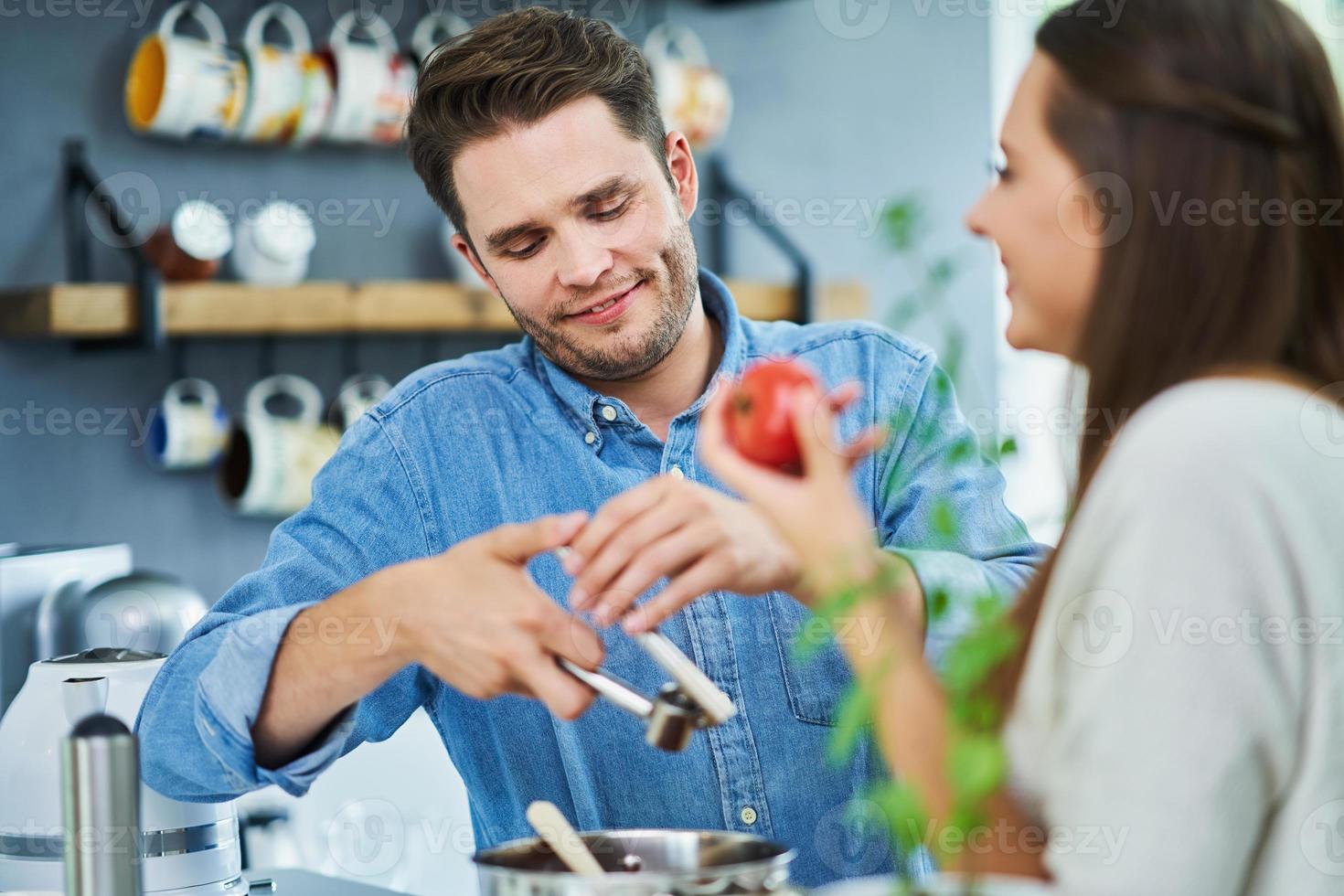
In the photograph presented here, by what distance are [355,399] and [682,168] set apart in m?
1.11

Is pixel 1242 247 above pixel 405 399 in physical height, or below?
below

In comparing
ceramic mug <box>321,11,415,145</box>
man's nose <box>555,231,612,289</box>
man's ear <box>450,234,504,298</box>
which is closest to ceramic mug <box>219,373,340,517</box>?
ceramic mug <box>321,11,415,145</box>

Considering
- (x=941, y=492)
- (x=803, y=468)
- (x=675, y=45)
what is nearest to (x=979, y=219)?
(x=803, y=468)

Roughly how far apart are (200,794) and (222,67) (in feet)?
4.74

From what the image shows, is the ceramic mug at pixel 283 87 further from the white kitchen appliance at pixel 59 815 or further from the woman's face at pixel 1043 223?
the woman's face at pixel 1043 223

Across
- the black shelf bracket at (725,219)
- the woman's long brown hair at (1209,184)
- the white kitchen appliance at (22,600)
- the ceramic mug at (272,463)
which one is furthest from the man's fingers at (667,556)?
the black shelf bracket at (725,219)

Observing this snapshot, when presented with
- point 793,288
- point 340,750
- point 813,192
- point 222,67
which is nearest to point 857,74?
point 813,192

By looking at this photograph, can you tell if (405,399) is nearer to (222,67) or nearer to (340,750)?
(340,750)

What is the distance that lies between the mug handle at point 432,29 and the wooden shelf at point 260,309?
419 millimetres

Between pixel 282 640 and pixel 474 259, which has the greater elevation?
pixel 474 259

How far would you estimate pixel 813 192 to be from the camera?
327cm

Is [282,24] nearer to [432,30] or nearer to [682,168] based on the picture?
[432,30]

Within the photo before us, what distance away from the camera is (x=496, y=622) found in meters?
1.03

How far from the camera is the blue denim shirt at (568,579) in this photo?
54.5 inches
